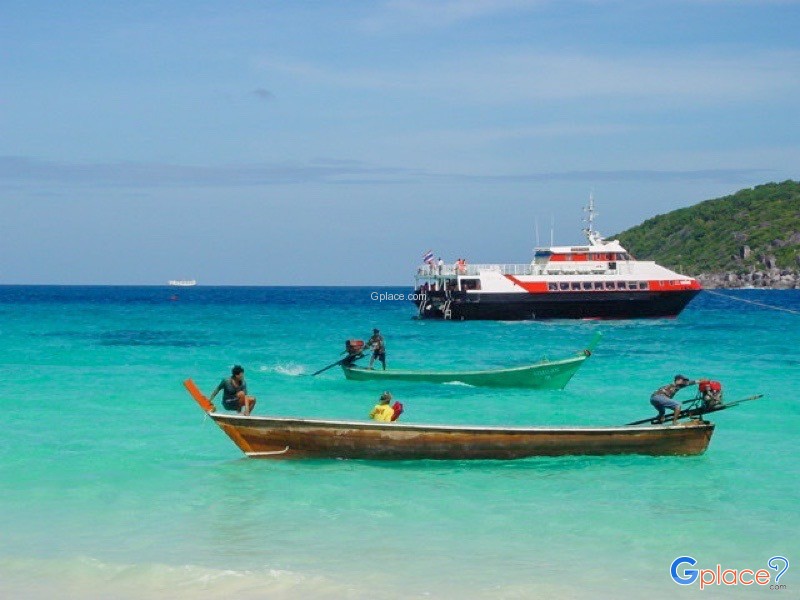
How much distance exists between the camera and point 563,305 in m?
66.1

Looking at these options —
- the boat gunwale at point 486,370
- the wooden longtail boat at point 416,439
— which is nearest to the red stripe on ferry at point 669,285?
the boat gunwale at point 486,370

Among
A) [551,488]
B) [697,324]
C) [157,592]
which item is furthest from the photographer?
[697,324]

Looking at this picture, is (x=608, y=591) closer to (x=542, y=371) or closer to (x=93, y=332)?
(x=542, y=371)

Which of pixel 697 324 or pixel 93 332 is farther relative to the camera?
pixel 697 324

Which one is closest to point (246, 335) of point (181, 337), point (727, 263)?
point (181, 337)

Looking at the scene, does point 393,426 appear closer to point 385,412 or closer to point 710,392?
point 385,412

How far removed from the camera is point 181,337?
56906 millimetres

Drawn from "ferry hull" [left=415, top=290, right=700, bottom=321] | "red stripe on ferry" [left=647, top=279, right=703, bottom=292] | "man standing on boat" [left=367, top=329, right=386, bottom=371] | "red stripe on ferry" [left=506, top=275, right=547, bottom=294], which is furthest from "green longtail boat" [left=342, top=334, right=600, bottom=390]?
"red stripe on ferry" [left=647, top=279, right=703, bottom=292]

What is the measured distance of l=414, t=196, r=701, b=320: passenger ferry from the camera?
66000 mm

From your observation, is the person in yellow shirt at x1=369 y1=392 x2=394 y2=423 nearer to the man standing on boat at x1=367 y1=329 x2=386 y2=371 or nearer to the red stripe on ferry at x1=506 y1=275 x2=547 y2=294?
the man standing on boat at x1=367 y1=329 x2=386 y2=371

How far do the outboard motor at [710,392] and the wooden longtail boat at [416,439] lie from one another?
2.53 feet

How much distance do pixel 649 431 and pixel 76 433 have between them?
460 inches

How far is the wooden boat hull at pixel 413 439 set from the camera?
56.4 feet

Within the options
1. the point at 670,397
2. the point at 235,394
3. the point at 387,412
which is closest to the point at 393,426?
the point at 387,412
